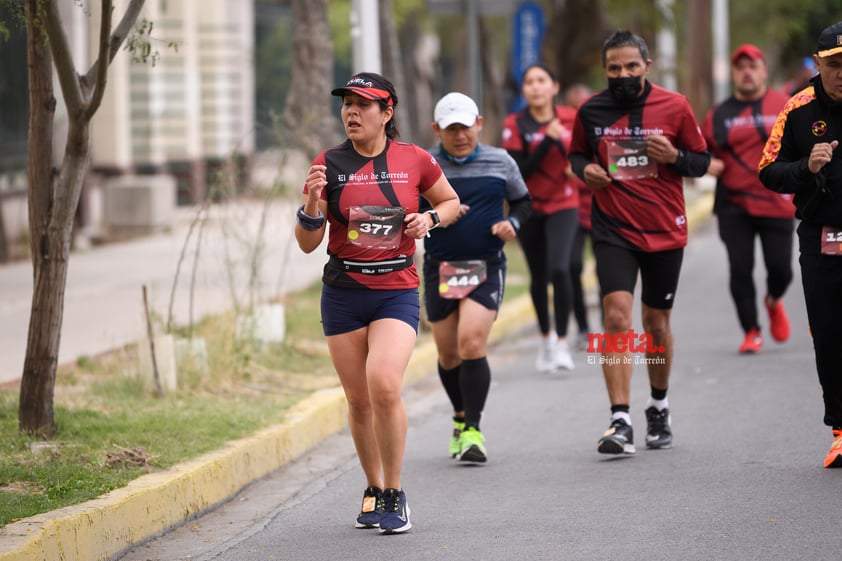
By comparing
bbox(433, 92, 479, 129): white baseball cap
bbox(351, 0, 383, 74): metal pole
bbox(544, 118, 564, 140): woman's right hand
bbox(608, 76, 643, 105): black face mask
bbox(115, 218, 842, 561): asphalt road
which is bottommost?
bbox(115, 218, 842, 561): asphalt road

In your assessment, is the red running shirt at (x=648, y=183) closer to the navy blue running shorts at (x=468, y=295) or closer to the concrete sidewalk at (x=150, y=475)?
the navy blue running shorts at (x=468, y=295)

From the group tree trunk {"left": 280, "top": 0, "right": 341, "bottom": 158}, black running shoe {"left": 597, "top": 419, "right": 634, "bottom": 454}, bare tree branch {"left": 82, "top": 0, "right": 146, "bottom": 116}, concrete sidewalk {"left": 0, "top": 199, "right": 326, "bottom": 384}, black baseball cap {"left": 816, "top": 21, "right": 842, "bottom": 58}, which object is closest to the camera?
black baseball cap {"left": 816, "top": 21, "right": 842, "bottom": 58}

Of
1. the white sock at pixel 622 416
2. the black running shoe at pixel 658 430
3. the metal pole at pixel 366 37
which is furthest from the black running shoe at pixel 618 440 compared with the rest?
the metal pole at pixel 366 37

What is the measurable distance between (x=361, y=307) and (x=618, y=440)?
1976 mm

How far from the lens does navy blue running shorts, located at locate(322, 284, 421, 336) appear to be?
6.41 meters

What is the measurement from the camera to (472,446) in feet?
25.6

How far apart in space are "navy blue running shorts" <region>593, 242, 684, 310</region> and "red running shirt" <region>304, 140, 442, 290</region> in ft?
5.56

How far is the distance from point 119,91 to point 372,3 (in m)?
11.9

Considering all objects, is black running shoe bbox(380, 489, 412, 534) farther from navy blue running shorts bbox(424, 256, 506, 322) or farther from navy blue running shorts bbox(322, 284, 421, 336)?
navy blue running shorts bbox(424, 256, 506, 322)

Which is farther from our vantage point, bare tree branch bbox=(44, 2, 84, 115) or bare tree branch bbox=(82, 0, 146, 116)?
bare tree branch bbox=(82, 0, 146, 116)

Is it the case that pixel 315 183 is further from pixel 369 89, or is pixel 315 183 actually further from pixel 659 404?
pixel 659 404

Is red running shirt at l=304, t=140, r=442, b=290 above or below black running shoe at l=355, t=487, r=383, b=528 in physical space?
above

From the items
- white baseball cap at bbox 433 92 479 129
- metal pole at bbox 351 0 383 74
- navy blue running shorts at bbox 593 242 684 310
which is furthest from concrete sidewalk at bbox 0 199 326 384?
navy blue running shorts at bbox 593 242 684 310

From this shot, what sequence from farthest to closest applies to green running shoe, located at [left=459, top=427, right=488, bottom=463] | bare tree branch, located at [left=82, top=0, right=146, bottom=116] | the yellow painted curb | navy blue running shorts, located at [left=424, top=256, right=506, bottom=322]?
1. navy blue running shorts, located at [left=424, top=256, right=506, bottom=322]
2. green running shoe, located at [left=459, top=427, right=488, bottom=463]
3. bare tree branch, located at [left=82, top=0, right=146, bottom=116]
4. the yellow painted curb
